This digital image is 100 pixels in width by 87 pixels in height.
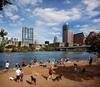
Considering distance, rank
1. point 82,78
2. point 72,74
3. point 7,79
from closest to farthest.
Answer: point 7,79 < point 82,78 < point 72,74

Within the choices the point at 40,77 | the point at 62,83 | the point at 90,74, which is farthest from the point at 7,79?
the point at 90,74

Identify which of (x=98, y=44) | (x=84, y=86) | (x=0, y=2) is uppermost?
(x=0, y=2)

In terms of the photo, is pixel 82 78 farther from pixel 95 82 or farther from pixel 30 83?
pixel 30 83

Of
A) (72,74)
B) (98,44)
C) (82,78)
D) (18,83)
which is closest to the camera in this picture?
(18,83)

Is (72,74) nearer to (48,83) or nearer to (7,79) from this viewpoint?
(48,83)

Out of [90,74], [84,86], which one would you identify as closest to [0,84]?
[84,86]

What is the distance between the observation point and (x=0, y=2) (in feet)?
66.5

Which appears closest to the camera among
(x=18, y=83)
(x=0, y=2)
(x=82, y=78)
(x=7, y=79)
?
(x=0, y=2)

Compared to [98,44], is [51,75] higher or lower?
lower

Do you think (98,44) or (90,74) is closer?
(90,74)

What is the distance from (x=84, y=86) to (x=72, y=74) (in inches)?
325

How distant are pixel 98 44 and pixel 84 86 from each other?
85.4 feet

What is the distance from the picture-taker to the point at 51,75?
3609 cm

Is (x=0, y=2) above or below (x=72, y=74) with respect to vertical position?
above
